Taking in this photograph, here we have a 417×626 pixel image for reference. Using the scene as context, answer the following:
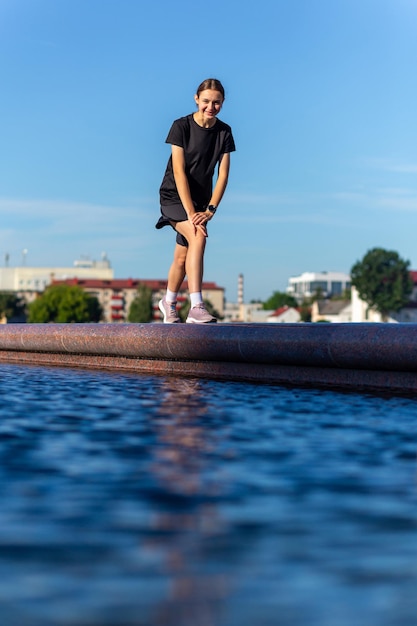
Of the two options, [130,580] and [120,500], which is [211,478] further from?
[130,580]

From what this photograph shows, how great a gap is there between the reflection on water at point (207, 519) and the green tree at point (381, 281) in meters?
135

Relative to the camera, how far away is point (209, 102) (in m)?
7.94

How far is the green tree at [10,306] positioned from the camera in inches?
6831

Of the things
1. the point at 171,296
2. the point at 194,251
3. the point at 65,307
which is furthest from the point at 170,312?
the point at 65,307

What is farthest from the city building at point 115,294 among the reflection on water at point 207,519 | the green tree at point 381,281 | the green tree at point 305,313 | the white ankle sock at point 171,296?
the reflection on water at point 207,519

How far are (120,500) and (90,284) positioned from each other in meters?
188

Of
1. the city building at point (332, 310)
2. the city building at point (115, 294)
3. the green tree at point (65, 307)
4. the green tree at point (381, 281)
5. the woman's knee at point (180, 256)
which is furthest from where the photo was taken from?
the city building at point (115, 294)

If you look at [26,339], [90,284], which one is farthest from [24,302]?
[26,339]

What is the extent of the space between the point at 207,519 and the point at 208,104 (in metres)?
6.06

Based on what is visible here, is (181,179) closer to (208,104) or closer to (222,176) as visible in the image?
(222,176)

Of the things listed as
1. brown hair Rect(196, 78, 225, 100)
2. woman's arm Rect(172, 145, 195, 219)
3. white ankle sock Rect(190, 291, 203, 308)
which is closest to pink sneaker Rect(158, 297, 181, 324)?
white ankle sock Rect(190, 291, 203, 308)

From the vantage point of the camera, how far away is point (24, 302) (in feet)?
615

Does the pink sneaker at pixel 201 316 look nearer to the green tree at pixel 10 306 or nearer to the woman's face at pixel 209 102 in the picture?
the woman's face at pixel 209 102

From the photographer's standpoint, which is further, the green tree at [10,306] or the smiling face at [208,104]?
the green tree at [10,306]
